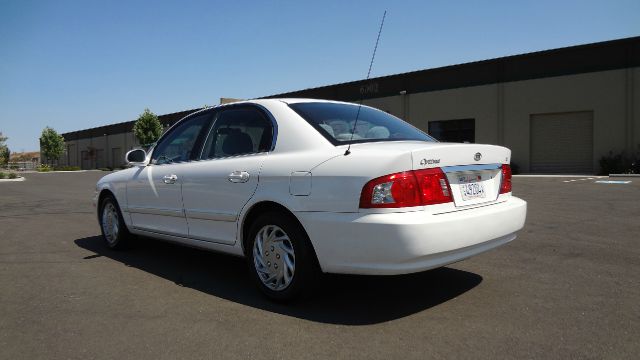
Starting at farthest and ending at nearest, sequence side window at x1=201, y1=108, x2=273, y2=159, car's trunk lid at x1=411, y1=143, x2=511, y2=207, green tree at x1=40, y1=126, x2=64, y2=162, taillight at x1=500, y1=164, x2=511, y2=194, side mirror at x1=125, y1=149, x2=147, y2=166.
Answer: green tree at x1=40, y1=126, x2=64, y2=162 < side mirror at x1=125, y1=149, x2=147, y2=166 < side window at x1=201, y1=108, x2=273, y2=159 < taillight at x1=500, y1=164, x2=511, y2=194 < car's trunk lid at x1=411, y1=143, x2=511, y2=207

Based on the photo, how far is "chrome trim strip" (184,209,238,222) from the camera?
395 centimetres

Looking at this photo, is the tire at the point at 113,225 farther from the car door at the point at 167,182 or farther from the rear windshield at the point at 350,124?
the rear windshield at the point at 350,124

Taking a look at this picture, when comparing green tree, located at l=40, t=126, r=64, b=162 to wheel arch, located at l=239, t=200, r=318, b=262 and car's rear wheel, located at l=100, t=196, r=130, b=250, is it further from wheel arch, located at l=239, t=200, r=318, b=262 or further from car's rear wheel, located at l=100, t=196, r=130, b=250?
wheel arch, located at l=239, t=200, r=318, b=262

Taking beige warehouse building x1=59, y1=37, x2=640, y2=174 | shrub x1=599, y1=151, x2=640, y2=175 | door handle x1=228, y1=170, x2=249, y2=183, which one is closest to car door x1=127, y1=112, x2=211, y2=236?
door handle x1=228, y1=170, x2=249, y2=183

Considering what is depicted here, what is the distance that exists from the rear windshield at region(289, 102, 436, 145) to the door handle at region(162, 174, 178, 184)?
4.65 feet

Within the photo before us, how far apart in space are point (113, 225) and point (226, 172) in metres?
2.62

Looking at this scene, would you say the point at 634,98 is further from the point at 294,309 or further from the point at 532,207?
the point at 294,309

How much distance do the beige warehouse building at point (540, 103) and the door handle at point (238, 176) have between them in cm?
1699

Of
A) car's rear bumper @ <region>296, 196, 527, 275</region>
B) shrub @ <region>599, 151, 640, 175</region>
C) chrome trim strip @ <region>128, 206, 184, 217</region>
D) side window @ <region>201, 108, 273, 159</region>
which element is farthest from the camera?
shrub @ <region>599, 151, 640, 175</region>

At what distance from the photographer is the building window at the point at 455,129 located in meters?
26.9

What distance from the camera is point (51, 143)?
216 ft

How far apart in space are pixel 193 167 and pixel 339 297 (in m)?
1.77

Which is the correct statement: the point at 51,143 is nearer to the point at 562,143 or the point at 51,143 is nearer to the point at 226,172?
the point at 562,143

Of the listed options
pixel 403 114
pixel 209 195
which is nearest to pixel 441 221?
pixel 209 195
